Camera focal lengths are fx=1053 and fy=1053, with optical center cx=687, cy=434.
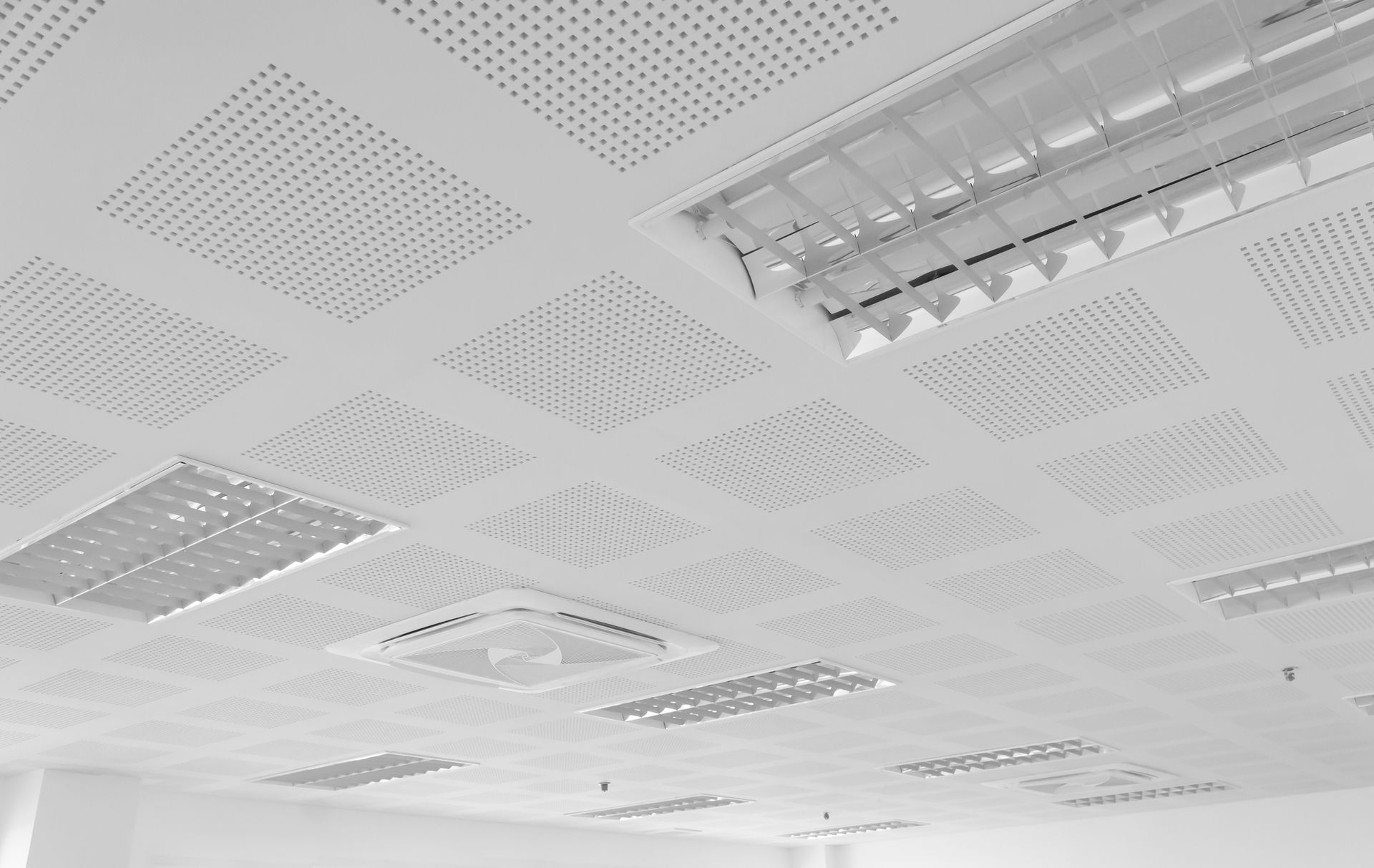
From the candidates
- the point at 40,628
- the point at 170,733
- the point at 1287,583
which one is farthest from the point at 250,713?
the point at 1287,583

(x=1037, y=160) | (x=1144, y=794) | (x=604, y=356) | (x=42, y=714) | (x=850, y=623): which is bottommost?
(x=1144, y=794)

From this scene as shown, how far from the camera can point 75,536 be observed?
219 inches

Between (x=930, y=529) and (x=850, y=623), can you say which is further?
(x=850, y=623)

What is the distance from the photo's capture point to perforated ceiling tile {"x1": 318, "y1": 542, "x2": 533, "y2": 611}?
6.00m

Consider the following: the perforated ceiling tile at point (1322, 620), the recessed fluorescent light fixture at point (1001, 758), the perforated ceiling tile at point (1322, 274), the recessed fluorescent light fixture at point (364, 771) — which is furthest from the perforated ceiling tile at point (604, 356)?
the recessed fluorescent light fixture at point (1001, 758)

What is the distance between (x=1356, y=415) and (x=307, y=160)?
458 cm

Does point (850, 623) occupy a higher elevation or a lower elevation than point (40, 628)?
higher

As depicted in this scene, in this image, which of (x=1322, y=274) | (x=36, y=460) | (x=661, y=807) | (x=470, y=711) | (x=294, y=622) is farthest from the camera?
(x=661, y=807)

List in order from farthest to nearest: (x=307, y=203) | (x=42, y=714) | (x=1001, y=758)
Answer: (x=1001, y=758) → (x=42, y=714) → (x=307, y=203)

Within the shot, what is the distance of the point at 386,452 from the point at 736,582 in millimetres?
2513

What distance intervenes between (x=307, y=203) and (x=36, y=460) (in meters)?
2.36

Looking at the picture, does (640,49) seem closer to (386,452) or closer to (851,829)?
(386,452)

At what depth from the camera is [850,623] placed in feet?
24.0

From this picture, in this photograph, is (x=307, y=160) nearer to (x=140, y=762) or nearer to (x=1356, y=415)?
(x=1356, y=415)
